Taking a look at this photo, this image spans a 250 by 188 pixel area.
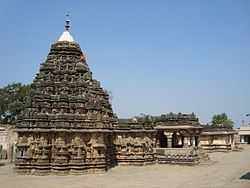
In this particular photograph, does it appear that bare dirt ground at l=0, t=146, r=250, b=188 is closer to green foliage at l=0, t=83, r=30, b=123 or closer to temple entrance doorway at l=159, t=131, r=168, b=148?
temple entrance doorway at l=159, t=131, r=168, b=148

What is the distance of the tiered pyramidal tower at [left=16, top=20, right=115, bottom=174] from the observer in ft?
72.5

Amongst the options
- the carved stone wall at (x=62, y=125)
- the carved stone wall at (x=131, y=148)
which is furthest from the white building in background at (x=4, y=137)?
the carved stone wall at (x=131, y=148)

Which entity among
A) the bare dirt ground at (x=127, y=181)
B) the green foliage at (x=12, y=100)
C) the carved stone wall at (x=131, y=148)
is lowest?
the bare dirt ground at (x=127, y=181)

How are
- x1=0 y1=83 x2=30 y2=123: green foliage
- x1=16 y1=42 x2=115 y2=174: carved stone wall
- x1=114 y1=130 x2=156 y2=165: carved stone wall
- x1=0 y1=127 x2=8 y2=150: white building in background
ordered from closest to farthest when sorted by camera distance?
x1=16 y1=42 x2=115 y2=174: carved stone wall
x1=114 y1=130 x2=156 y2=165: carved stone wall
x1=0 y1=127 x2=8 y2=150: white building in background
x1=0 y1=83 x2=30 y2=123: green foliage

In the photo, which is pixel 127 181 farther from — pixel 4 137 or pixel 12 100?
pixel 12 100

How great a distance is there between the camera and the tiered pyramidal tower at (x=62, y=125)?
22.1m

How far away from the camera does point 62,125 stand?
2216 cm

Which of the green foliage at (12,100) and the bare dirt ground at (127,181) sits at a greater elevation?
the green foliage at (12,100)

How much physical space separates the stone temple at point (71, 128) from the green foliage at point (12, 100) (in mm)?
25073

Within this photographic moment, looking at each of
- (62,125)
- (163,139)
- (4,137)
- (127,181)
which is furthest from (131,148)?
(4,137)

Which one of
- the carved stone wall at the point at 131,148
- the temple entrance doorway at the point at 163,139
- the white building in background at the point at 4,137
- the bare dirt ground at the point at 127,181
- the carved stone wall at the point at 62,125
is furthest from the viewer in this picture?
the temple entrance doorway at the point at 163,139

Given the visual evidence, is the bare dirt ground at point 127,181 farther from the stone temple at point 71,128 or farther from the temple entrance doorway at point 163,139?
the temple entrance doorway at point 163,139

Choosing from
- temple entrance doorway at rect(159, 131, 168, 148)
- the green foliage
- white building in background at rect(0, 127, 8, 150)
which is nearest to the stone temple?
temple entrance doorway at rect(159, 131, 168, 148)

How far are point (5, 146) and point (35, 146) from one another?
14.7 m
